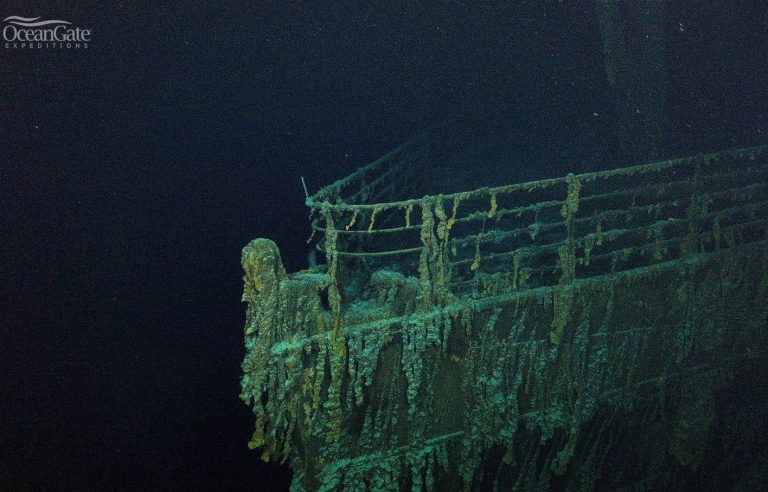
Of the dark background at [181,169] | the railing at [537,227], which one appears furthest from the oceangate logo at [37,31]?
the railing at [537,227]

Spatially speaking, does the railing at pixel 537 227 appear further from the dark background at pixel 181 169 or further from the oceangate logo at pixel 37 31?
the oceangate logo at pixel 37 31

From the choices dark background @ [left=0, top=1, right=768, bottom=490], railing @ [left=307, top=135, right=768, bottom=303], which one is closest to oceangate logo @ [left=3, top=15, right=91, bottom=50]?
dark background @ [left=0, top=1, right=768, bottom=490]

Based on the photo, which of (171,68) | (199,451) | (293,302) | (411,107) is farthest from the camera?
(411,107)

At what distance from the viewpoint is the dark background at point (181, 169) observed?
11828mm

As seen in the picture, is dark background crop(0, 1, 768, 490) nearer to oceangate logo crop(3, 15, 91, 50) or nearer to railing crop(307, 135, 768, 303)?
railing crop(307, 135, 768, 303)

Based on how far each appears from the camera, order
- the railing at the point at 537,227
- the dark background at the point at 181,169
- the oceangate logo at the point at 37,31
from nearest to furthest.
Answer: the railing at the point at 537,227 → the oceangate logo at the point at 37,31 → the dark background at the point at 181,169

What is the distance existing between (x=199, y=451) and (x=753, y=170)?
42.9 ft

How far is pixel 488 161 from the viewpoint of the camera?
34.3ft

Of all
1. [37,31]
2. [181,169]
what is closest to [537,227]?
[37,31]

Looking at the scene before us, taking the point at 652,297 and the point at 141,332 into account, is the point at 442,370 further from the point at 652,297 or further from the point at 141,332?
the point at 141,332

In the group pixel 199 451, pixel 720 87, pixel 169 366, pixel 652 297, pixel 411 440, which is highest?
pixel 720 87

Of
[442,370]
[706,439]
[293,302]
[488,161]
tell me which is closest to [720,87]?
[488,161]

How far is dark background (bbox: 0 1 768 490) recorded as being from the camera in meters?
11.8

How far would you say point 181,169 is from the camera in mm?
16266
